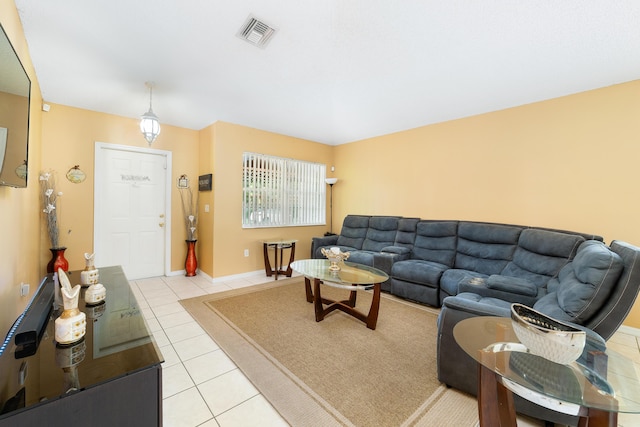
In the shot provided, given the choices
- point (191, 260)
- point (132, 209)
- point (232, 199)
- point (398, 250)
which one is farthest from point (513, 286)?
point (132, 209)

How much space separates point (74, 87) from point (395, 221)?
4.44 metres

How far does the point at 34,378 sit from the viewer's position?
903 millimetres

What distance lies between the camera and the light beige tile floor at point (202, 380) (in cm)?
145

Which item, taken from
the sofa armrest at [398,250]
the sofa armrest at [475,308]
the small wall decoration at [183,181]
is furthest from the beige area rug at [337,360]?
the small wall decoration at [183,181]

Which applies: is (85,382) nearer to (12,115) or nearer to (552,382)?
(12,115)

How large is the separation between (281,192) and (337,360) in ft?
10.7

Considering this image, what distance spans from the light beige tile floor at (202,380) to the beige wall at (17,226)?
100 cm

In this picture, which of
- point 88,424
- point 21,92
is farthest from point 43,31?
point 88,424

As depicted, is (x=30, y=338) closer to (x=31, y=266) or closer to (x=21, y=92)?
(x=21, y=92)

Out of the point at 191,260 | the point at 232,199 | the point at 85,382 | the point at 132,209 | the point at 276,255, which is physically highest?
the point at 232,199

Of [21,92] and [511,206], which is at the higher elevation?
→ [21,92]

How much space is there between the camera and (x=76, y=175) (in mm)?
3416

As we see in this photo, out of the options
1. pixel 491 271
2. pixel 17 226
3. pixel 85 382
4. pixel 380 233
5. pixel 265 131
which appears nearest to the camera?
pixel 85 382

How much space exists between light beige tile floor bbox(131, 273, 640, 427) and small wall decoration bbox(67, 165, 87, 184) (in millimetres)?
1890
